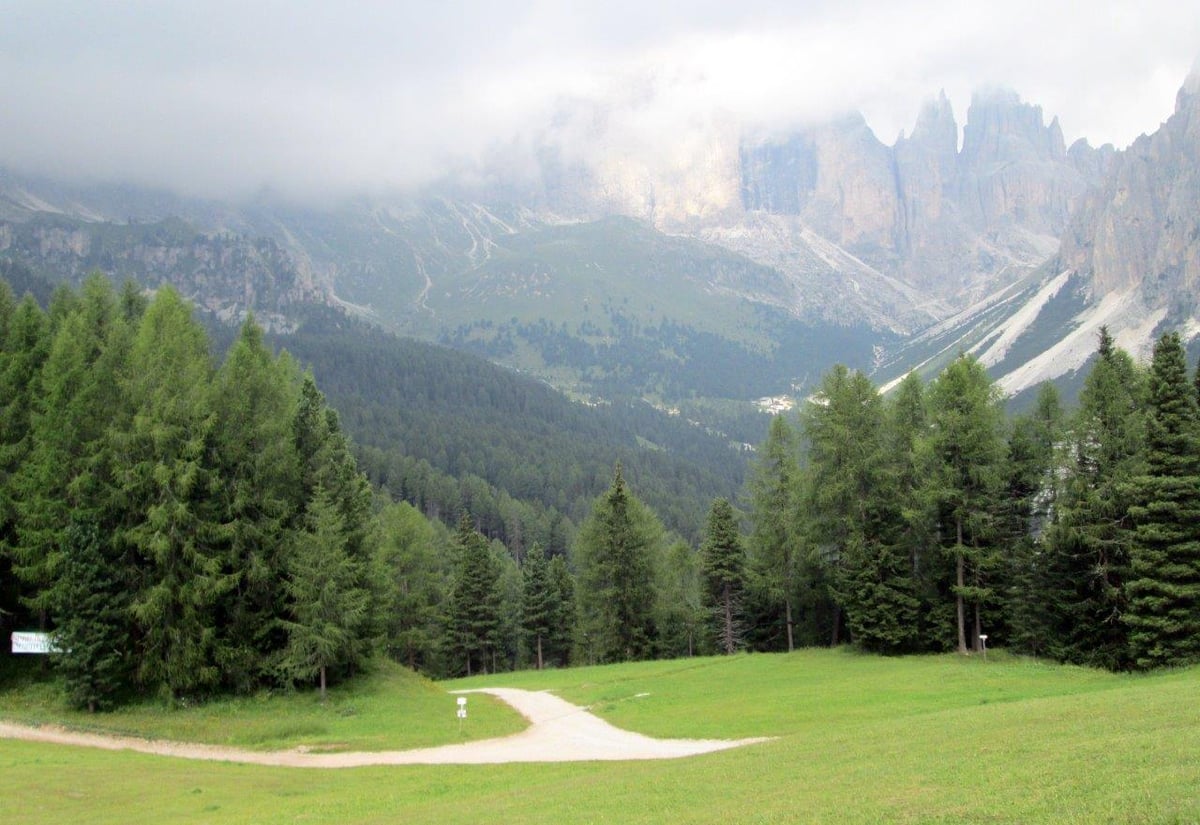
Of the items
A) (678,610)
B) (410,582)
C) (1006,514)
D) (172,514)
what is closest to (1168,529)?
(1006,514)

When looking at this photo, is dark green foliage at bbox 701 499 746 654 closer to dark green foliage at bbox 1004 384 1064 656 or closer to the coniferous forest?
the coniferous forest

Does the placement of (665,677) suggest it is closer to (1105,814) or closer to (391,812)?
(391,812)

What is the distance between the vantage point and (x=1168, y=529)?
1421 inches

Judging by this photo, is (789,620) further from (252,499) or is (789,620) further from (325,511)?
(252,499)

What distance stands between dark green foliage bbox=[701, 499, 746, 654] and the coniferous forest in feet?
33.4

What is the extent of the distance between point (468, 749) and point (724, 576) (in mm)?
35274

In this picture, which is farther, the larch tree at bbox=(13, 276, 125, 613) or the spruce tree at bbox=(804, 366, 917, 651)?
the spruce tree at bbox=(804, 366, 917, 651)

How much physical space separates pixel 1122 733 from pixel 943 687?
18.7 meters

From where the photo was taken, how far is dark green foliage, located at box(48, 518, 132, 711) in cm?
3422

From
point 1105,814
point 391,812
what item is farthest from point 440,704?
point 1105,814

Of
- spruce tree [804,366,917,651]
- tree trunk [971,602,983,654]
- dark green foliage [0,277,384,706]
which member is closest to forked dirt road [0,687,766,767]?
dark green foliage [0,277,384,706]

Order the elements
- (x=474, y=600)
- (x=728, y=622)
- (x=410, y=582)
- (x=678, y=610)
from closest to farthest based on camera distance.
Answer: (x=728, y=622), (x=410, y=582), (x=474, y=600), (x=678, y=610)

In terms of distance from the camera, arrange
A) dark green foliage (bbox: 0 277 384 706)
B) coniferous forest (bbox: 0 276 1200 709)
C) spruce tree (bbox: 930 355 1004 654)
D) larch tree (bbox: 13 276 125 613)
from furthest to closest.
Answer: spruce tree (bbox: 930 355 1004 654) < larch tree (bbox: 13 276 125 613) < coniferous forest (bbox: 0 276 1200 709) < dark green foliage (bbox: 0 277 384 706)

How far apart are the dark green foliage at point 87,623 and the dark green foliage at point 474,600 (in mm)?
39529
